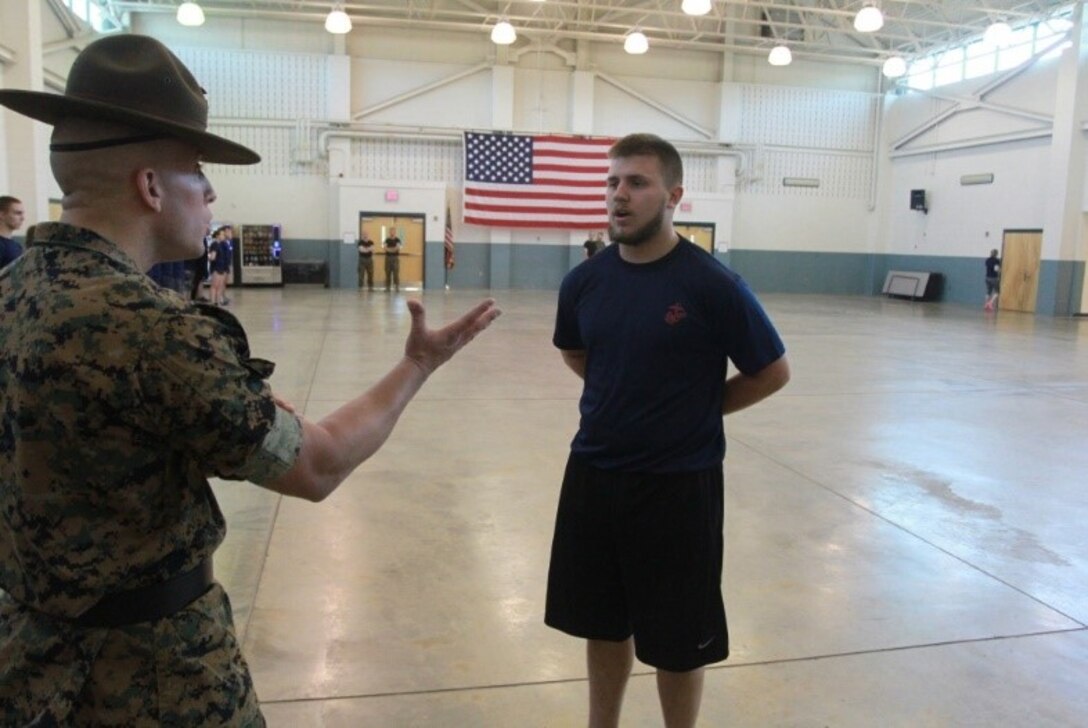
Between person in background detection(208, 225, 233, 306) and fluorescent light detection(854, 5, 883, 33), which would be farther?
person in background detection(208, 225, 233, 306)

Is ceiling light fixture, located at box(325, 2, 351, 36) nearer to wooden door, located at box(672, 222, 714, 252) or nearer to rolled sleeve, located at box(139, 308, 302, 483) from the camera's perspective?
wooden door, located at box(672, 222, 714, 252)

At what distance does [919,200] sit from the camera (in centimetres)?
2553

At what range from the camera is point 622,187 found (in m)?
2.52

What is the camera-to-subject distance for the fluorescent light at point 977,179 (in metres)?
23.2

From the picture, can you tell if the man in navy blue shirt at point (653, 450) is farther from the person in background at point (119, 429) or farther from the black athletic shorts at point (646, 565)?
the person in background at point (119, 429)

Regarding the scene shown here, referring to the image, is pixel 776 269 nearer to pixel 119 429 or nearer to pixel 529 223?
pixel 529 223

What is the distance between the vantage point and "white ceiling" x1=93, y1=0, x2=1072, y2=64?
21.7 metres

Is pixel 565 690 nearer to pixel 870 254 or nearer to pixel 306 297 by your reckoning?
pixel 306 297

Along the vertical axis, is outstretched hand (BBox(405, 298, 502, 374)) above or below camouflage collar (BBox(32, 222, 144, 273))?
below

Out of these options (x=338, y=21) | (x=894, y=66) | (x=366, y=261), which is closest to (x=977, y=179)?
(x=894, y=66)

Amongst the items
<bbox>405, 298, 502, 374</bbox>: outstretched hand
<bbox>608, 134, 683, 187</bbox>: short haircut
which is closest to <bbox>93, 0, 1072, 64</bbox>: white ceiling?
<bbox>608, 134, 683, 187</bbox>: short haircut

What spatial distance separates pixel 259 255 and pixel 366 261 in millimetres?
2779

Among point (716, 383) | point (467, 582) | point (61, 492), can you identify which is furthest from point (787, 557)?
point (61, 492)

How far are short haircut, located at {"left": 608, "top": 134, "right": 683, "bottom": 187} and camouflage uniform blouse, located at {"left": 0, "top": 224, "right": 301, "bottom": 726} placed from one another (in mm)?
1555
